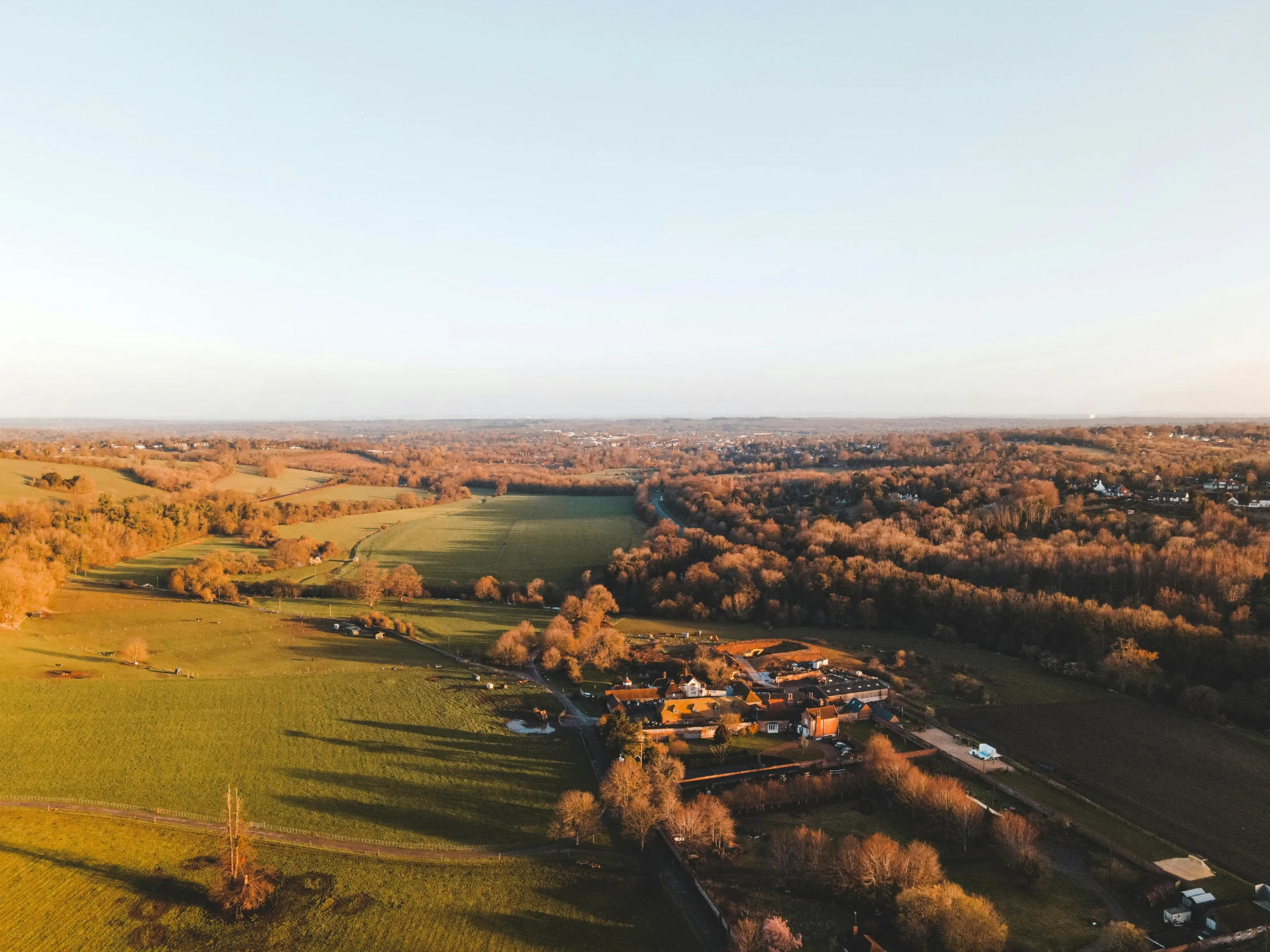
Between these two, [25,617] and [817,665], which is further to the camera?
[25,617]

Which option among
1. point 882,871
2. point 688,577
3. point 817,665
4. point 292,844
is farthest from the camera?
point 688,577

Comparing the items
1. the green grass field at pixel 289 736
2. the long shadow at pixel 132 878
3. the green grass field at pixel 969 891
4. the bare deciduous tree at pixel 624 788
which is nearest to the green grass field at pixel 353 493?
the green grass field at pixel 289 736

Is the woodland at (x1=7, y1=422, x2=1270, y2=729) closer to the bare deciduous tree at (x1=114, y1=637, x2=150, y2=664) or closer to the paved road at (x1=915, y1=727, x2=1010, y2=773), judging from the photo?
the bare deciduous tree at (x1=114, y1=637, x2=150, y2=664)

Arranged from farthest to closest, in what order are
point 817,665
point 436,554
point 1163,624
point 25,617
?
1. point 436,554
2. point 25,617
3. point 817,665
4. point 1163,624

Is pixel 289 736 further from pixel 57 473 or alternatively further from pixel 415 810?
pixel 57 473

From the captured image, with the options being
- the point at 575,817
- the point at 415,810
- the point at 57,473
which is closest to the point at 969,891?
the point at 575,817

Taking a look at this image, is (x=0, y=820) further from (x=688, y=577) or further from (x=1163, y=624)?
(x=1163, y=624)

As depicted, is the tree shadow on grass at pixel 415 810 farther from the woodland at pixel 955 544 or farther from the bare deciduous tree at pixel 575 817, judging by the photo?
the woodland at pixel 955 544

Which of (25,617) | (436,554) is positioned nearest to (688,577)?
(436,554)
